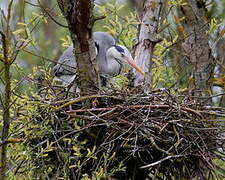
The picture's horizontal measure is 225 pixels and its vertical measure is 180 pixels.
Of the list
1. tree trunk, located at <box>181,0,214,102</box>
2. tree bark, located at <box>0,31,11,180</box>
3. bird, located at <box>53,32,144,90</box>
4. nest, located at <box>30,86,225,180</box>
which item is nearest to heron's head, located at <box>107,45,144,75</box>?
bird, located at <box>53,32,144,90</box>

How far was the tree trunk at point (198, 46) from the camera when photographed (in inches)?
200

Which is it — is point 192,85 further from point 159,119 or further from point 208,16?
point 159,119

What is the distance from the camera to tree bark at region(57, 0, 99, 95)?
3.03m

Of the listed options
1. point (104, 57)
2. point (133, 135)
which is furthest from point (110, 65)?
point (133, 135)

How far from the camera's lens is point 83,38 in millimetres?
3193

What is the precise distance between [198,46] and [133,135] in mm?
2064

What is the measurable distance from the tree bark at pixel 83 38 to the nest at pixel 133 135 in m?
0.11

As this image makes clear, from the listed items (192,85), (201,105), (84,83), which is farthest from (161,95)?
(192,85)

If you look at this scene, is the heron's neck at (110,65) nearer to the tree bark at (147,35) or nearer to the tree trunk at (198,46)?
the tree bark at (147,35)

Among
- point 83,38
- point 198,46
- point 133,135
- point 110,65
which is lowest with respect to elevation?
point 133,135

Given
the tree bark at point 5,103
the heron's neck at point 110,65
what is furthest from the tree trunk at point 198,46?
the tree bark at point 5,103

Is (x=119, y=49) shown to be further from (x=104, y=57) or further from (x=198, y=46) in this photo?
(x=198, y=46)

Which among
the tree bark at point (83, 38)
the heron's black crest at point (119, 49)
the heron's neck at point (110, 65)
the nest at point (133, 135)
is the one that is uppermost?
the heron's black crest at point (119, 49)

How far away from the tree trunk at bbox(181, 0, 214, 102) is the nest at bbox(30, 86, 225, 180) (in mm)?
1506
